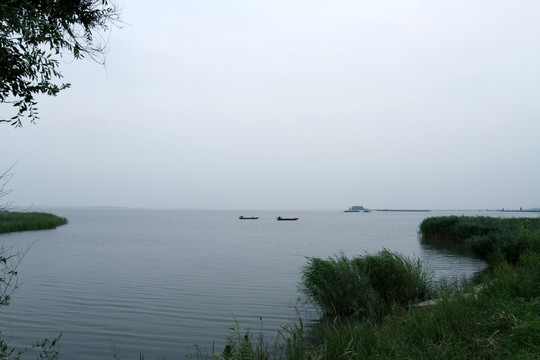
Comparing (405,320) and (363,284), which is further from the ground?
(405,320)

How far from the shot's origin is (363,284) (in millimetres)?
13633

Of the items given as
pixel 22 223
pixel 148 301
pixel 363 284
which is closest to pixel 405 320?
pixel 363 284

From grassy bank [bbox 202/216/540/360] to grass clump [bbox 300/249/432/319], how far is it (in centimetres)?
3

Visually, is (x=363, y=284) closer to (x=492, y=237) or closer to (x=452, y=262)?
(x=492, y=237)

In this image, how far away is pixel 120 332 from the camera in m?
12.3

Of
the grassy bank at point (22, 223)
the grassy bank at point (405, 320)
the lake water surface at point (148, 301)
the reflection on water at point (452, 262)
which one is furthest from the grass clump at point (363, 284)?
the grassy bank at point (22, 223)

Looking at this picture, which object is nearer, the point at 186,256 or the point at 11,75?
the point at 11,75

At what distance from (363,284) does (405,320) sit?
16.9 feet

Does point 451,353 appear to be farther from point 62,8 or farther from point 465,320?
point 62,8

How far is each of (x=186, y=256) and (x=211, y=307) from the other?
1836 centimetres

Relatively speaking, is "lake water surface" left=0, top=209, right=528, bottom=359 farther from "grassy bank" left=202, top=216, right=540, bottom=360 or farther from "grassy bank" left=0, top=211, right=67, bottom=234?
"grassy bank" left=0, top=211, right=67, bottom=234

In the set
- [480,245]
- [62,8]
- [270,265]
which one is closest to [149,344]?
[62,8]

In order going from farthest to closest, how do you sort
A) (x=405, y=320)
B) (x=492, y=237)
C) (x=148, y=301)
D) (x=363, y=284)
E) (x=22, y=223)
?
(x=22, y=223), (x=492, y=237), (x=148, y=301), (x=363, y=284), (x=405, y=320)

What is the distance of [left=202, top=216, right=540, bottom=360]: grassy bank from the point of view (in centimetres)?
631
